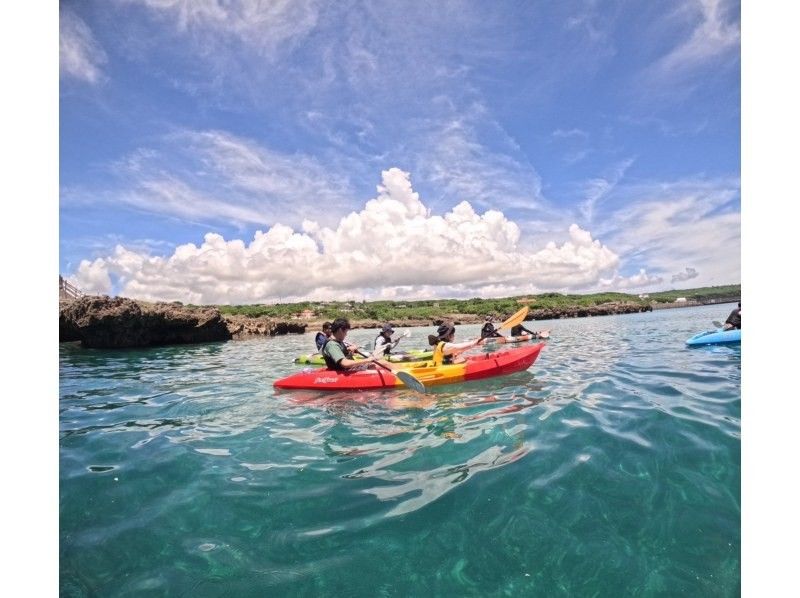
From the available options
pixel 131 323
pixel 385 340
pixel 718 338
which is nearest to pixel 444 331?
pixel 385 340

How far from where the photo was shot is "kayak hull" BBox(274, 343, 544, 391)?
9039 mm

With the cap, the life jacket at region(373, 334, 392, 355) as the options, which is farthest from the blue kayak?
the life jacket at region(373, 334, 392, 355)

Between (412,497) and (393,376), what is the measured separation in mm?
5193

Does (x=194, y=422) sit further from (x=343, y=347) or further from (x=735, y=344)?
(x=735, y=344)

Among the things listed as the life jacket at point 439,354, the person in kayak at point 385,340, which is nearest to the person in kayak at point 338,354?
the life jacket at point 439,354

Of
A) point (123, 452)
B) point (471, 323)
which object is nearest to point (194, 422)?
point (123, 452)

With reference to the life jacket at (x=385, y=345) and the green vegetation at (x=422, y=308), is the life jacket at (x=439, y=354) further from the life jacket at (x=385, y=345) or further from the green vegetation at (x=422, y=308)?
the green vegetation at (x=422, y=308)

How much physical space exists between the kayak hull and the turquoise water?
112cm

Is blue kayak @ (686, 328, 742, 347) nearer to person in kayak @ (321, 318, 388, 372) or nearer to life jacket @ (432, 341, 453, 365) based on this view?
life jacket @ (432, 341, 453, 365)

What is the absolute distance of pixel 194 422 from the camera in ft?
22.8

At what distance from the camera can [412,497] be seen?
3.91 meters

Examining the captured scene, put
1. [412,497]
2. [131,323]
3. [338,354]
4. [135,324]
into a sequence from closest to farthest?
[412,497] < [338,354] < [131,323] < [135,324]

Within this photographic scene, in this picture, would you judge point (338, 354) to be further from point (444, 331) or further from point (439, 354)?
point (444, 331)
